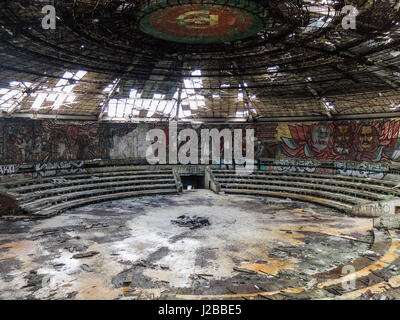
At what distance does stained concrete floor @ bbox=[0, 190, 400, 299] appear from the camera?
34.4ft

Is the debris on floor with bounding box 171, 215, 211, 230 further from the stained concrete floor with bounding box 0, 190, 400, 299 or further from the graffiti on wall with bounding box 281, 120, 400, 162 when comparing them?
the graffiti on wall with bounding box 281, 120, 400, 162

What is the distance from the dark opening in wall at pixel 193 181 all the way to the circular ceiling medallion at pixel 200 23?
2093 centimetres

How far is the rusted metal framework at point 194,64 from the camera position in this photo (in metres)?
14.1

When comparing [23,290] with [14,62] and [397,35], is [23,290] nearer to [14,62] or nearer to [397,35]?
[14,62]

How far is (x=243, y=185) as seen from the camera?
3172cm

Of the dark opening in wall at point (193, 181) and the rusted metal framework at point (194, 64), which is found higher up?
the rusted metal framework at point (194, 64)

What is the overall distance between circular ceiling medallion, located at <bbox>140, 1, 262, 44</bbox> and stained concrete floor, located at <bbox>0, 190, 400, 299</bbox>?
35.5ft

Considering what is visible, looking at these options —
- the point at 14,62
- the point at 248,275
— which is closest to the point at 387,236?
the point at 248,275

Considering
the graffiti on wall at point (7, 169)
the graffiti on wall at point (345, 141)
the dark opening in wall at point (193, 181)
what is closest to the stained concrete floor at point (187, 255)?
the graffiti on wall at point (7, 169)

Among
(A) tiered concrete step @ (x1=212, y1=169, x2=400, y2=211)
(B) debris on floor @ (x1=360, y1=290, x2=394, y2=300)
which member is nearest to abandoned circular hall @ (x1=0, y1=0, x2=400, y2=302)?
(B) debris on floor @ (x1=360, y1=290, x2=394, y2=300)

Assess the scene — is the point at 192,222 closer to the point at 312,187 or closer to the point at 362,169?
the point at 312,187

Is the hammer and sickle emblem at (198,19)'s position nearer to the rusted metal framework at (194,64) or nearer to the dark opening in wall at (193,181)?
the rusted metal framework at (194,64)

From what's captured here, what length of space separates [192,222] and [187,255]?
18.5 feet

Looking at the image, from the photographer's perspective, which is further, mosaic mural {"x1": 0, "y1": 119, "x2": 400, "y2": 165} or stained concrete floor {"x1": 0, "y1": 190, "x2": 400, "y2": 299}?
mosaic mural {"x1": 0, "y1": 119, "x2": 400, "y2": 165}
